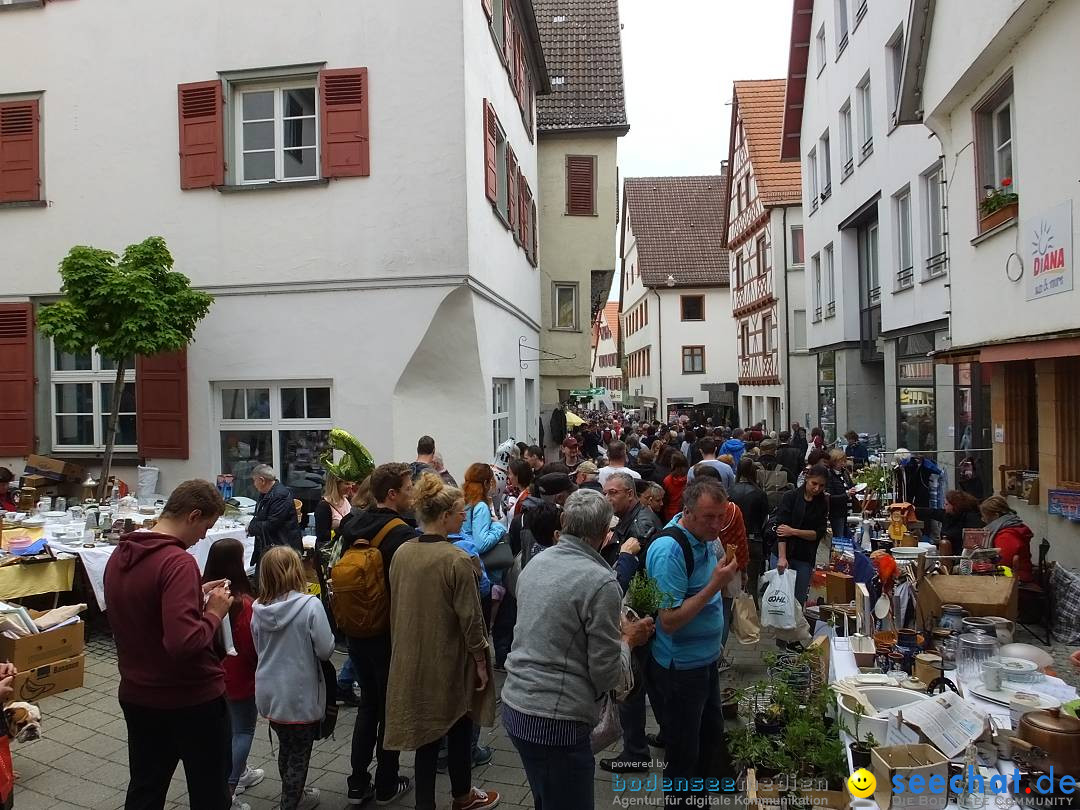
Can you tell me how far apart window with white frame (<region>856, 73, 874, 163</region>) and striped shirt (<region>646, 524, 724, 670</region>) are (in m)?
15.8

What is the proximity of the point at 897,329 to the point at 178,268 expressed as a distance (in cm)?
1305

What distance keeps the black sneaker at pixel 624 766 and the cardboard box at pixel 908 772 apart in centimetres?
206

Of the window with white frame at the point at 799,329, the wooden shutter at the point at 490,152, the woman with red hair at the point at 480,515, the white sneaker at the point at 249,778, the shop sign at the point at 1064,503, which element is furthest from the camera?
the window with white frame at the point at 799,329

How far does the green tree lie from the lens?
8.99 metres

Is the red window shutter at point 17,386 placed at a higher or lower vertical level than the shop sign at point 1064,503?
higher

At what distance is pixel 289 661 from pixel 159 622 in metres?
1.02

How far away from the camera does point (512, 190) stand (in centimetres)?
1452

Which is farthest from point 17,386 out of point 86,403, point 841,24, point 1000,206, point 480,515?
point 841,24

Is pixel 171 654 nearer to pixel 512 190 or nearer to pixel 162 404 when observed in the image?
pixel 162 404

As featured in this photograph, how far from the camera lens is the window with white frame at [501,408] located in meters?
13.0

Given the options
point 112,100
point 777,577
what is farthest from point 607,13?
point 777,577

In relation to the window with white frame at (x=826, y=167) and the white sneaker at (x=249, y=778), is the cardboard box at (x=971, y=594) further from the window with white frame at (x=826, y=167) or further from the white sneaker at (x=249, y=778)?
the window with white frame at (x=826, y=167)

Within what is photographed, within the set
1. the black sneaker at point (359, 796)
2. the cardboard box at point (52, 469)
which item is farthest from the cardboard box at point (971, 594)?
the cardboard box at point (52, 469)

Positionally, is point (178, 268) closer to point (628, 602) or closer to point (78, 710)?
point (78, 710)
